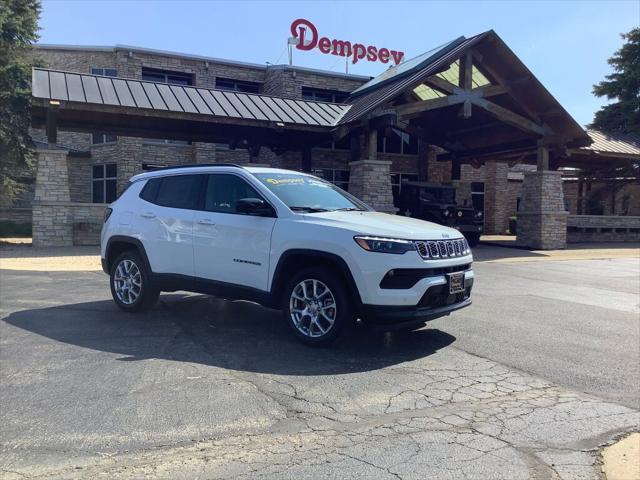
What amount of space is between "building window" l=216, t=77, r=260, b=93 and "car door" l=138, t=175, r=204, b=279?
20.7 m

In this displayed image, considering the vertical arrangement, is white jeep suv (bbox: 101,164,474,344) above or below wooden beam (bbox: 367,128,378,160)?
below

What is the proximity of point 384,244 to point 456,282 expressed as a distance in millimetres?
1020

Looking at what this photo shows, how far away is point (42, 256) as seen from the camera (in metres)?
14.5

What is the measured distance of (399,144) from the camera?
29.0 m

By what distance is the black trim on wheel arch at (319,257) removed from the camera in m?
5.32

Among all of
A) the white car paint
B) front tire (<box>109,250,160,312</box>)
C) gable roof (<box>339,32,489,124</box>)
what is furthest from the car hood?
gable roof (<box>339,32,489,124</box>)

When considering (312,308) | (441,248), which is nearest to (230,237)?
(312,308)

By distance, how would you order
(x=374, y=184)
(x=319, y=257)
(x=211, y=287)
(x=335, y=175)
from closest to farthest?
(x=319, y=257) → (x=211, y=287) → (x=374, y=184) → (x=335, y=175)

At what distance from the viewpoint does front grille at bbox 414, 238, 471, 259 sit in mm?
5391

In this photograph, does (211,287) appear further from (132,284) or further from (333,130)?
(333,130)

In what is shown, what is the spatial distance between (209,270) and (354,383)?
8.30 feet

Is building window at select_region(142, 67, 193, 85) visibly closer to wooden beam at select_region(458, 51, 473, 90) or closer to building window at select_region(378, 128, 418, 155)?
building window at select_region(378, 128, 418, 155)

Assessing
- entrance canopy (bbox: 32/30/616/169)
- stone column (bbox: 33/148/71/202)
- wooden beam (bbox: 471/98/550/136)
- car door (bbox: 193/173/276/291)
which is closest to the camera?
car door (bbox: 193/173/276/291)

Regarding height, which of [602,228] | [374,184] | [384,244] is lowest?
[602,228]
